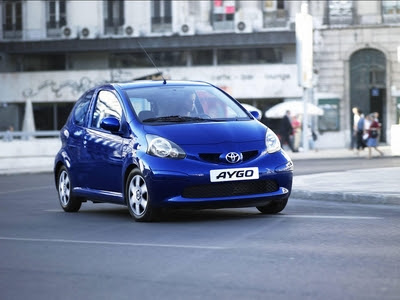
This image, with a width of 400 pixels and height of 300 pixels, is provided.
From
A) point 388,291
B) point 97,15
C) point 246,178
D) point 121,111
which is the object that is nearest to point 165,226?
point 246,178

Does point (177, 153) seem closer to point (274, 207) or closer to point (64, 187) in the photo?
point (274, 207)

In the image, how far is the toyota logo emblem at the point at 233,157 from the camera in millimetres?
11288

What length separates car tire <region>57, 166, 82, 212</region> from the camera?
1376cm

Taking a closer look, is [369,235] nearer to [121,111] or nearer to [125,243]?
[125,243]

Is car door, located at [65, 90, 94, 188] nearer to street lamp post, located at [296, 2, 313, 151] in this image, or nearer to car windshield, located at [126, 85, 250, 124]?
car windshield, located at [126, 85, 250, 124]

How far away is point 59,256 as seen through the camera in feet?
28.9

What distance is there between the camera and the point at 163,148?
11.4 m

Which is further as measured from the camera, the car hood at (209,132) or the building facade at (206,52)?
the building facade at (206,52)

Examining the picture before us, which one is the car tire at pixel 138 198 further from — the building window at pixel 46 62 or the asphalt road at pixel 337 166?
the building window at pixel 46 62

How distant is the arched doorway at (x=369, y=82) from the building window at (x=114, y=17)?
39.4ft

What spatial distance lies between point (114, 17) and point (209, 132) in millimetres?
45746

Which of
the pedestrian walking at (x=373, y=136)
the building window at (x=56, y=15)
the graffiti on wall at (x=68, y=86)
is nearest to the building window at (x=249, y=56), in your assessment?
the graffiti on wall at (x=68, y=86)

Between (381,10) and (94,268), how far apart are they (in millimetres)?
44536

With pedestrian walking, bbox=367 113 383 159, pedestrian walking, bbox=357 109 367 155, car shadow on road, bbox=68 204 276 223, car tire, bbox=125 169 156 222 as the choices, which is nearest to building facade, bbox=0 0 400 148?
pedestrian walking, bbox=357 109 367 155
